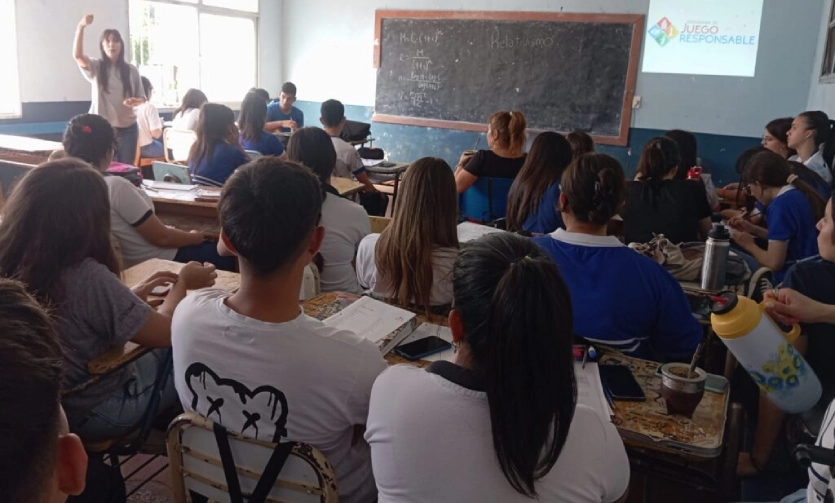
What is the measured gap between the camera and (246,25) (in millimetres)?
8109

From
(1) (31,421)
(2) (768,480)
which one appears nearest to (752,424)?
(2) (768,480)

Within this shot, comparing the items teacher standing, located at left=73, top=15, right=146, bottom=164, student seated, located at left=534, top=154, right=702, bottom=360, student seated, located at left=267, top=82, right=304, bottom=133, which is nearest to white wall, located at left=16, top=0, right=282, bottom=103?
teacher standing, located at left=73, top=15, right=146, bottom=164

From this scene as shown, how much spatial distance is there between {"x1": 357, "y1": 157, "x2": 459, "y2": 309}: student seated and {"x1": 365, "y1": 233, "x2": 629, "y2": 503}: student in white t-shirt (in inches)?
39.9

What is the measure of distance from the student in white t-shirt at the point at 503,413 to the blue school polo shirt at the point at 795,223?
2.41 meters

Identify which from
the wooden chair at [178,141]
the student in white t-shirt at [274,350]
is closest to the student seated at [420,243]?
the student in white t-shirt at [274,350]

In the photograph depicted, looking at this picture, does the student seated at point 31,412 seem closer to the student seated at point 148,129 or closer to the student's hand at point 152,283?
the student's hand at point 152,283

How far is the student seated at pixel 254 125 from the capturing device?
15.3 ft

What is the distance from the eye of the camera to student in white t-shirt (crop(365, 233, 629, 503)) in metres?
0.98

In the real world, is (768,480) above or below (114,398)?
below

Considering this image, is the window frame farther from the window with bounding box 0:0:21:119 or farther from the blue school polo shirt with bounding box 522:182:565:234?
the window with bounding box 0:0:21:119

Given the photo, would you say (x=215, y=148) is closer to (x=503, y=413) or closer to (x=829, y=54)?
(x=503, y=413)

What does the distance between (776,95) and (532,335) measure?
611 centimetres

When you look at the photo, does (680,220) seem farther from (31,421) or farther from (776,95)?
(776,95)

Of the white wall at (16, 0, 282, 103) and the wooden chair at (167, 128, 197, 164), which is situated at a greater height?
the white wall at (16, 0, 282, 103)
